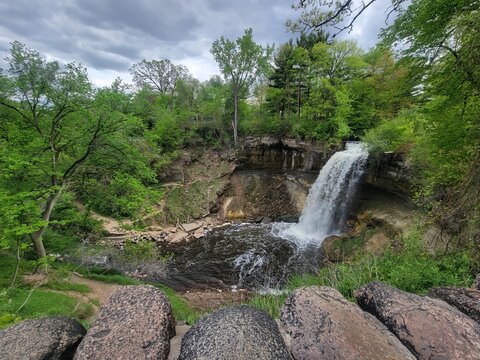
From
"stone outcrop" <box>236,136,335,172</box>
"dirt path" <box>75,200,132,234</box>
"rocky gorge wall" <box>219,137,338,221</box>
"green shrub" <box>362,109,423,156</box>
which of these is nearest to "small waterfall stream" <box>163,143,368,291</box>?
"green shrub" <box>362,109,423,156</box>

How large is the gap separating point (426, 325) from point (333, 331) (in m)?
0.75

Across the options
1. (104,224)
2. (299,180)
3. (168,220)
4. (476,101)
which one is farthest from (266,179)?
(476,101)

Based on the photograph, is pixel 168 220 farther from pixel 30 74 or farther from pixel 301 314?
pixel 301 314

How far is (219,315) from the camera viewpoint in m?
1.80

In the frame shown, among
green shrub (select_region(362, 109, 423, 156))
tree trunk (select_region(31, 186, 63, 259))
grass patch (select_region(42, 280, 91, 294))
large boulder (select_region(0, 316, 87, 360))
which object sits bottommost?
grass patch (select_region(42, 280, 91, 294))

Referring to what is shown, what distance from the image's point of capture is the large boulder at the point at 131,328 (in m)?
1.48

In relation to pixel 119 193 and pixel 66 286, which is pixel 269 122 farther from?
pixel 66 286

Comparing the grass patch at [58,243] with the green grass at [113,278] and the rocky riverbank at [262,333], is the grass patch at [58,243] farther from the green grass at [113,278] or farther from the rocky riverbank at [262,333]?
the rocky riverbank at [262,333]

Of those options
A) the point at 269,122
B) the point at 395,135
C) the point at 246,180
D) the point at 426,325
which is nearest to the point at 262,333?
the point at 426,325

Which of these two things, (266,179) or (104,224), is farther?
(266,179)

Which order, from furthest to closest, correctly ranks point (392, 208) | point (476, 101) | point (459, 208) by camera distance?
point (392, 208) < point (476, 101) < point (459, 208)

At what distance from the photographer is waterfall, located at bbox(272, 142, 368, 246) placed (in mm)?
12273

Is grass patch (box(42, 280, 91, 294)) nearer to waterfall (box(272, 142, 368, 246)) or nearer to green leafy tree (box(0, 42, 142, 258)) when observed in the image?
green leafy tree (box(0, 42, 142, 258))

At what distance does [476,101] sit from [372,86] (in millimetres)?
13660
